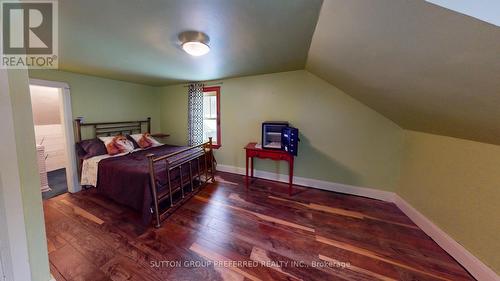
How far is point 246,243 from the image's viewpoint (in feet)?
6.13

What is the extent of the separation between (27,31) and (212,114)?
9.41 ft

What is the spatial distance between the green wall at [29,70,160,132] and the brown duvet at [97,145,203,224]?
1.27 meters

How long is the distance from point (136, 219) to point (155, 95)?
3.44 metres

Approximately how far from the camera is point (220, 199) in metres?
2.78

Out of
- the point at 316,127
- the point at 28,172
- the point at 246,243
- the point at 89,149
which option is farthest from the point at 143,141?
the point at 316,127

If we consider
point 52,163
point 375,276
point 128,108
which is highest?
point 128,108

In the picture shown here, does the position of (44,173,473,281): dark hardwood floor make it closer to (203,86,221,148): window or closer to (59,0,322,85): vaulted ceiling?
(203,86,221,148): window

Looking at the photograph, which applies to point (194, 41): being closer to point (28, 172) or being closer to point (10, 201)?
point (28, 172)

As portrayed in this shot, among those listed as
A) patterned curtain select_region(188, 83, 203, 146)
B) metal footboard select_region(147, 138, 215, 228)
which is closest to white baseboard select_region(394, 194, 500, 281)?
metal footboard select_region(147, 138, 215, 228)

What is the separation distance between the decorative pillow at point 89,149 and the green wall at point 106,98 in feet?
1.65

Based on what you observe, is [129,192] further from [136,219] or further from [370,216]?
[370,216]

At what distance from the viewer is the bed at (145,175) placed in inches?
83.9

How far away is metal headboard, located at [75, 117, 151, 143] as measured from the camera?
310cm

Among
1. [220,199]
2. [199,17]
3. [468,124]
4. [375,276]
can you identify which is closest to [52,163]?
[220,199]
